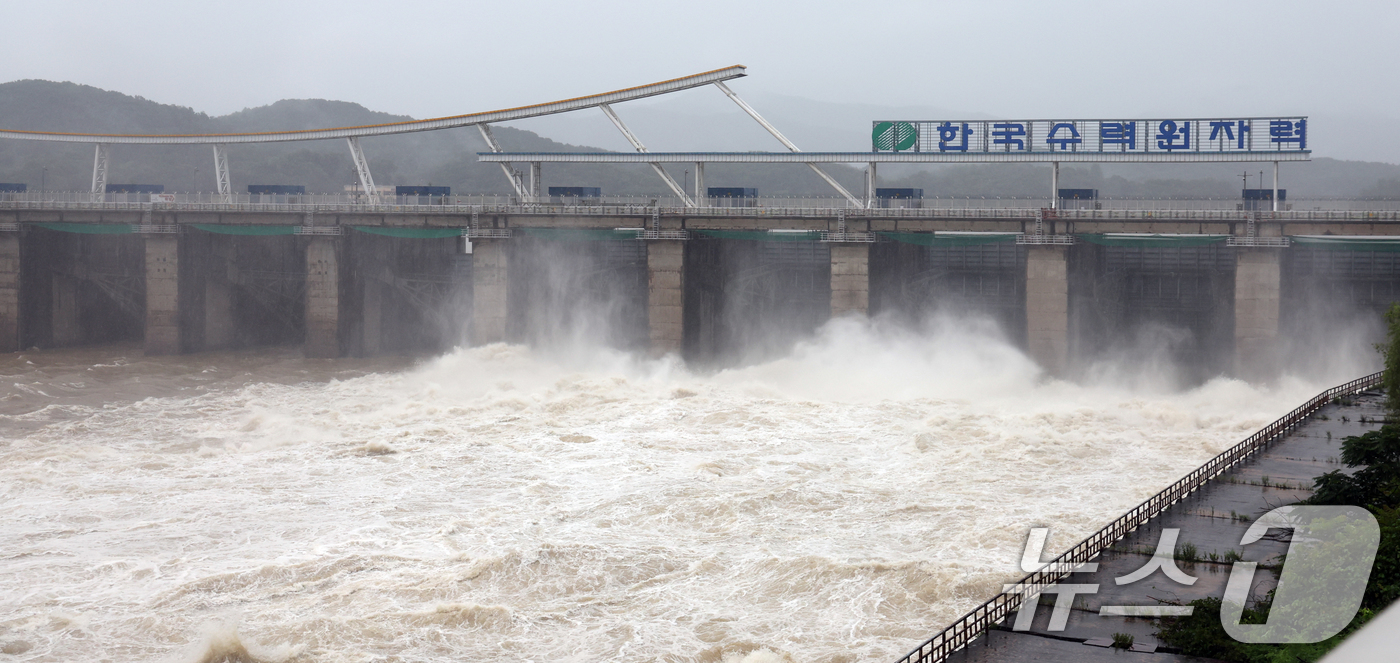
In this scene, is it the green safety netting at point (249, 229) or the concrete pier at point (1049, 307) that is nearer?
the concrete pier at point (1049, 307)

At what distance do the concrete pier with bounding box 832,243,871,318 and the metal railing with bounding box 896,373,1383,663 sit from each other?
977 inches

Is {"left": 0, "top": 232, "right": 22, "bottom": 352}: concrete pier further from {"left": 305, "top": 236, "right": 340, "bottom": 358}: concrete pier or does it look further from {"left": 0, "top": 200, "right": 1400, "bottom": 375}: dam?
{"left": 305, "top": 236, "right": 340, "bottom": 358}: concrete pier

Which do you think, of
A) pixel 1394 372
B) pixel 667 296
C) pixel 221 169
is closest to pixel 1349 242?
pixel 1394 372

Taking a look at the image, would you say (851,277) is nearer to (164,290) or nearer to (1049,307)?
(1049,307)

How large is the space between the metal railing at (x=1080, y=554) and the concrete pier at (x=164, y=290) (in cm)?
6459

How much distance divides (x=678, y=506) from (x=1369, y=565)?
66.0 feet

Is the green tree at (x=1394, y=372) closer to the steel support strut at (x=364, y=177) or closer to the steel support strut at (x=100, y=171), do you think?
the steel support strut at (x=364, y=177)

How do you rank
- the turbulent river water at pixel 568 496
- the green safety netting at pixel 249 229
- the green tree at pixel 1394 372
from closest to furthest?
the turbulent river water at pixel 568 496, the green tree at pixel 1394 372, the green safety netting at pixel 249 229

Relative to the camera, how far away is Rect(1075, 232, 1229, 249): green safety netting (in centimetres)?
5844

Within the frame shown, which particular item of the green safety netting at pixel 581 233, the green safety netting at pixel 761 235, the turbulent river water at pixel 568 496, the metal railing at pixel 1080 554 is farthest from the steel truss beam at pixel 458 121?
the metal railing at pixel 1080 554

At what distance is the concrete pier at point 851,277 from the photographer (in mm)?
63812

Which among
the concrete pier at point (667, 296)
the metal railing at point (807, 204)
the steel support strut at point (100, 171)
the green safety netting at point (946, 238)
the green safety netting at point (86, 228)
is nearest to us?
the metal railing at point (807, 204)

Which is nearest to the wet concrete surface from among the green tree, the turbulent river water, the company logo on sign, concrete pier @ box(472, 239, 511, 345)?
the green tree

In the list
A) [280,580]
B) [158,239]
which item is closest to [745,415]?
[280,580]
